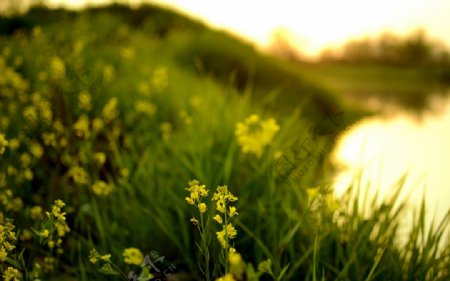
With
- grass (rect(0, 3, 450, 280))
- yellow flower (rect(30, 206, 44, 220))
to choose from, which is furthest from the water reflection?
yellow flower (rect(30, 206, 44, 220))

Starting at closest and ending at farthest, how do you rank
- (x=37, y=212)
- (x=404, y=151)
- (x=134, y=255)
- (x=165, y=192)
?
(x=134, y=255) → (x=37, y=212) → (x=165, y=192) → (x=404, y=151)

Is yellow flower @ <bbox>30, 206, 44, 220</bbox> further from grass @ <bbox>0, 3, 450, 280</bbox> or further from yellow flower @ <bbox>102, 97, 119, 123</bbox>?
yellow flower @ <bbox>102, 97, 119, 123</bbox>

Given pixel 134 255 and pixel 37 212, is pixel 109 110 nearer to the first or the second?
pixel 37 212

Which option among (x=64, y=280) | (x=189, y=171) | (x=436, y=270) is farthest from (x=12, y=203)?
(x=436, y=270)

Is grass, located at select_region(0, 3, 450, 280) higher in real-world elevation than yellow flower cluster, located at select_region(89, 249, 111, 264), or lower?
lower

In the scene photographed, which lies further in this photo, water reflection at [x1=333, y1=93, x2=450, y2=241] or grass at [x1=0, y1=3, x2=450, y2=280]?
water reflection at [x1=333, y1=93, x2=450, y2=241]

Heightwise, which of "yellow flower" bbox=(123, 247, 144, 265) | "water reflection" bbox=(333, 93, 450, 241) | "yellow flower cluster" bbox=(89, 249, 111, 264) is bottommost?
"water reflection" bbox=(333, 93, 450, 241)

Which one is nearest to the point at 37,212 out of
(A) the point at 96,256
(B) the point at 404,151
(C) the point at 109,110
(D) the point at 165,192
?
(D) the point at 165,192

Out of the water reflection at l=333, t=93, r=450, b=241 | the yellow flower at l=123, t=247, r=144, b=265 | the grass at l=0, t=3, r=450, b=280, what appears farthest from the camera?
the water reflection at l=333, t=93, r=450, b=241
